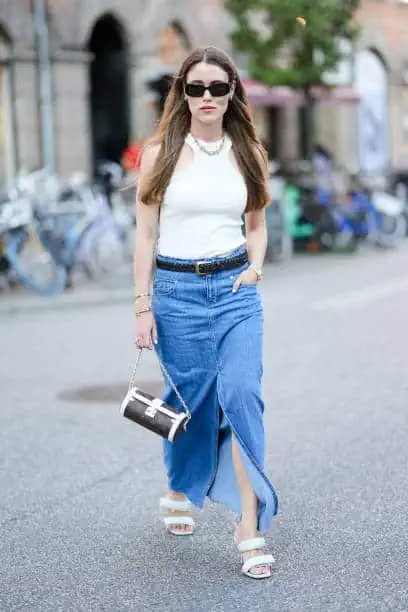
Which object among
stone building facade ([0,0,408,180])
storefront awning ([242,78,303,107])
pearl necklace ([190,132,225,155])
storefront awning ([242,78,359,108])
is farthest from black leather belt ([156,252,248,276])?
stone building facade ([0,0,408,180])

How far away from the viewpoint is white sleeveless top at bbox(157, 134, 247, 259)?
177 inches

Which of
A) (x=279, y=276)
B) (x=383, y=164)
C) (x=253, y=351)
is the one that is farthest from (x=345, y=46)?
(x=253, y=351)

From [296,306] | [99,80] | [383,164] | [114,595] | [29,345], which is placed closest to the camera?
[114,595]

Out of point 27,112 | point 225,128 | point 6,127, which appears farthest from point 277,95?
point 225,128

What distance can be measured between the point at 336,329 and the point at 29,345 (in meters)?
2.59

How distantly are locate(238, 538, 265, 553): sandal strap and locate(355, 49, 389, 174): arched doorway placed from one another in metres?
24.9

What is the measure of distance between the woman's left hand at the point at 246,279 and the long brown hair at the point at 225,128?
25 cm

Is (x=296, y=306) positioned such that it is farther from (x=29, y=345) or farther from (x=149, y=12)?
(x=149, y=12)

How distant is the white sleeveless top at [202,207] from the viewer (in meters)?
4.49

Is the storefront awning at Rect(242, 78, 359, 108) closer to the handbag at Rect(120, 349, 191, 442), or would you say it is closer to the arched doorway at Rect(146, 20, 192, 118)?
the arched doorway at Rect(146, 20, 192, 118)

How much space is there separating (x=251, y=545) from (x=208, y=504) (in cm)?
95

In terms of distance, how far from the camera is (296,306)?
40.6ft

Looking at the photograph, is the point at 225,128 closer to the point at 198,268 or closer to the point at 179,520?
the point at 198,268

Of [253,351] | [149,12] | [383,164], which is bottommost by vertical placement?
[383,164]
